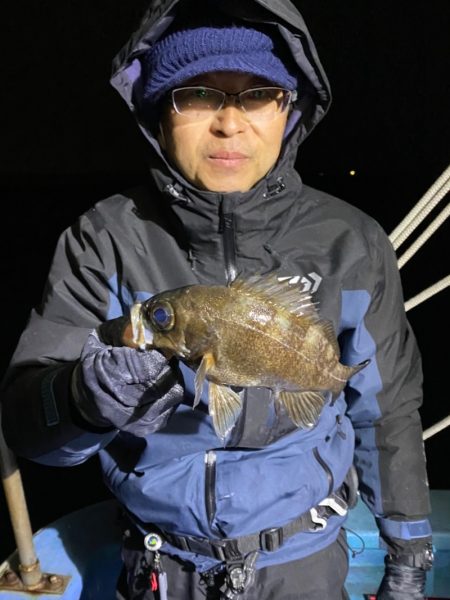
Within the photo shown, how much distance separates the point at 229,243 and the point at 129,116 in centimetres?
682

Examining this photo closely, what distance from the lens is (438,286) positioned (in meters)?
2.02

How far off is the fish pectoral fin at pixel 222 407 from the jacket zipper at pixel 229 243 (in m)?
0.32

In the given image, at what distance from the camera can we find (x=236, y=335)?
1.21m

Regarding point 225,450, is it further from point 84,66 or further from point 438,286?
point 84,66

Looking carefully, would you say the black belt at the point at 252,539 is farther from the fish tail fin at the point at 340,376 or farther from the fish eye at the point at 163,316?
the fish eye at the point at 163,316

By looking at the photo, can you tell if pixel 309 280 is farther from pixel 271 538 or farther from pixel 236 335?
pixel 271 538

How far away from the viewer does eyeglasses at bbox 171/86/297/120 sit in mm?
1525

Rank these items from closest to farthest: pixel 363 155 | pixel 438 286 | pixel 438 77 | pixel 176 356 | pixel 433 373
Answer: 1. pixel 176 356
2. pixel 438 286
3. pixel 433 373
4. pixel 438 77
5. pixel 363 155

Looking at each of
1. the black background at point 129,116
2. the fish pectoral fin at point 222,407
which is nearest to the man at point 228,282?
the fish pectoral fin at point 222,407

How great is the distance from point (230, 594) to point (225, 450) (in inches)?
12.9

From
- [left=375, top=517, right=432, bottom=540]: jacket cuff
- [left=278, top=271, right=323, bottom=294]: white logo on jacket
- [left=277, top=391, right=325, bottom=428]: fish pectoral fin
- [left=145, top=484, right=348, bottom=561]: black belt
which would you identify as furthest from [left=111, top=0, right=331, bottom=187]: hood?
[left=375, top=517, right=432, bottom=540]: jacket cuff

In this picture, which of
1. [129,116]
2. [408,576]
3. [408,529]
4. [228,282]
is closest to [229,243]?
[228,282]

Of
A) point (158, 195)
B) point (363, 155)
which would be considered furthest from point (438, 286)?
point (363, 155)

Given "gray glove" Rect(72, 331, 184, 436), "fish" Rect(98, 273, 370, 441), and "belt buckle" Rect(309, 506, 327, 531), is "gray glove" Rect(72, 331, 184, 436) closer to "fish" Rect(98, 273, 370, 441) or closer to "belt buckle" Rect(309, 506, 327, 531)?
"fish" Rect(98, 273, 370, 441)
